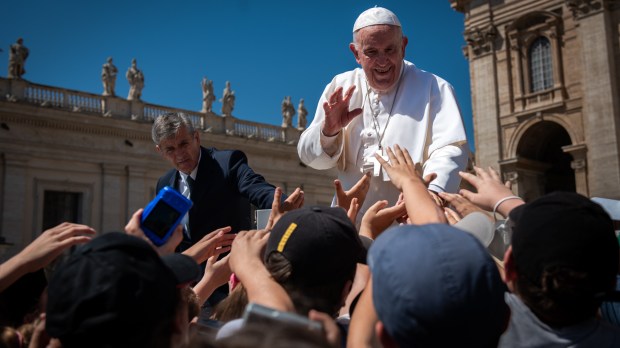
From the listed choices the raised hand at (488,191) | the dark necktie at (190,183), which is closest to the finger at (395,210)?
the raised hand at (488,191)

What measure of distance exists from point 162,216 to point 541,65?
25415 mm

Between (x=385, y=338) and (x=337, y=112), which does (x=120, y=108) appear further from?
(x=385, y=338)

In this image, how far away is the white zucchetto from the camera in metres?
3.72

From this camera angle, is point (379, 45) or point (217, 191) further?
point (217, 191)

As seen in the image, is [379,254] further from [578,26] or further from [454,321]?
[578,26]

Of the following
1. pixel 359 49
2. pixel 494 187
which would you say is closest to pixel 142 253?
pixel 494 187

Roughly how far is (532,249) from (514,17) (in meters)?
26.0

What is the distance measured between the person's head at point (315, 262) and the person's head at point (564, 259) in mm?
550

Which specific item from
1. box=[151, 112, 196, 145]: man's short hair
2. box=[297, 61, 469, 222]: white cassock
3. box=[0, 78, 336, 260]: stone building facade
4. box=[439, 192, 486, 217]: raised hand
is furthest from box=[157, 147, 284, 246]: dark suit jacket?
box=[0, 78, 336, 260]: stone building facade

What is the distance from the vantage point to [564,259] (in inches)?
70.7

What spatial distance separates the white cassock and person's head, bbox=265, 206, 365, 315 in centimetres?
172

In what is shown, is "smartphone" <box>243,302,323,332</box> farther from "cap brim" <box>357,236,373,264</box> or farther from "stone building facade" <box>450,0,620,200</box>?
"stone building facade" <box>450,0,620,200</box>

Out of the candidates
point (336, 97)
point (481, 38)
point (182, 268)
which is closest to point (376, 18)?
point (336, 97)

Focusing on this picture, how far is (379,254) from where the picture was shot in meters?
1.67
